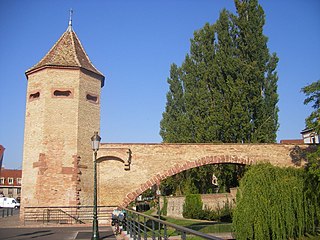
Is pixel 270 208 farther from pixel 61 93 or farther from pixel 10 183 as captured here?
pixel 10 183

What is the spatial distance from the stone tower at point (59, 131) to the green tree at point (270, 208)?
905 cm

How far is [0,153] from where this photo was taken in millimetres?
11898

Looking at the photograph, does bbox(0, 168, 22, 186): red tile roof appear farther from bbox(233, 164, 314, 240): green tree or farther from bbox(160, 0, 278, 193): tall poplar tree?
bbox(233, 164, 314, 240): green tree

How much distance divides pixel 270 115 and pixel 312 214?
37.5 feet

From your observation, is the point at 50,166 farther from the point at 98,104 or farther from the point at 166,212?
the point at 166,212

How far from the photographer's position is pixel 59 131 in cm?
2017

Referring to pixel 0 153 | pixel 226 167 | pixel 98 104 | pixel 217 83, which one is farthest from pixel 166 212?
pixel 0 153

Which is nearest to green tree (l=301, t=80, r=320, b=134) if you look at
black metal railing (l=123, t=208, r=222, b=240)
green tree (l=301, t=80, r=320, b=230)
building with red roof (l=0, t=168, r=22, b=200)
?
green tree (l=301, t=80, r=320, b=230)

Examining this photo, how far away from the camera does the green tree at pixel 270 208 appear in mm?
14305

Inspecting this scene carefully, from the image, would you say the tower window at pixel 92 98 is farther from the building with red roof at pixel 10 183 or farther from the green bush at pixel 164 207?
the building with red roof at pixel 10 183

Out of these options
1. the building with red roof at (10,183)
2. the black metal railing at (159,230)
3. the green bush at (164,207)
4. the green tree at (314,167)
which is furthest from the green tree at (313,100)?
the building with red roof at (10,183)

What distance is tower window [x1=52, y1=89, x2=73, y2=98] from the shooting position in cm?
2061

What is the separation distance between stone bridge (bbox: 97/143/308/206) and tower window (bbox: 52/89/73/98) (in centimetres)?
342

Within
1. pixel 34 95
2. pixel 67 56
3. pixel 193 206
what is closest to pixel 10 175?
pixel 193 206
